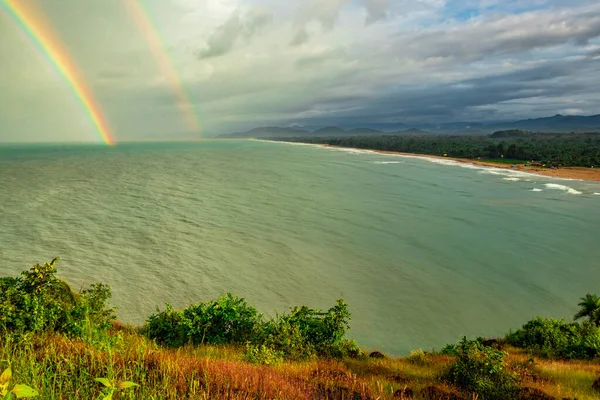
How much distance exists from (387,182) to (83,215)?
209ft

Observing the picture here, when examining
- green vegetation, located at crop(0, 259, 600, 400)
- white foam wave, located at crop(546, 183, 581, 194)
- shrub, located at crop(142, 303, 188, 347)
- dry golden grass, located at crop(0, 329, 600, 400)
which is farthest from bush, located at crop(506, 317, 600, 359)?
white foam wave, located at crop(546, 183, 581, 194)

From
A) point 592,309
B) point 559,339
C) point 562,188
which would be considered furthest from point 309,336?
point 562,188

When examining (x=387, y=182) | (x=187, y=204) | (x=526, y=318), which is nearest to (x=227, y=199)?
(x=187, y=204)

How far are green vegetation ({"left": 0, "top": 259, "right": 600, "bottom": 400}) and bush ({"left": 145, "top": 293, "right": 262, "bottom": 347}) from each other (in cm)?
5

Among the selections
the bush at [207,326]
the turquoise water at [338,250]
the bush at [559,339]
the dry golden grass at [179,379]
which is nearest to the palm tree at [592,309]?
the bush at [559,339]

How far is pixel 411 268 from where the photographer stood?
1267 inches

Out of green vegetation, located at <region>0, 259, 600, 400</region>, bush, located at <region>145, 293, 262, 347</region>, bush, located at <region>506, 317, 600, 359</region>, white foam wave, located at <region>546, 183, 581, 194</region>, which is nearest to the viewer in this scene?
green vegetation, located at <region>0, 259, 600, 400</region>

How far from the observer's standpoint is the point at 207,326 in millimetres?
14664

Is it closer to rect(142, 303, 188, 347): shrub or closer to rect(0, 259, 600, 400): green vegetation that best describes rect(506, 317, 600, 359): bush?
rect(0, 259, 600, 400): green vegetation

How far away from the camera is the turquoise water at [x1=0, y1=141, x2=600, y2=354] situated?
82.3ft

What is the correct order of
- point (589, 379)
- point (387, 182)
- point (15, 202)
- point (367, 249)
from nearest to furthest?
point (589, 379), point (367, 249), point (15, 202), point (387, 182)

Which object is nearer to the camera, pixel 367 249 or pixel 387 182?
pixel 367 249

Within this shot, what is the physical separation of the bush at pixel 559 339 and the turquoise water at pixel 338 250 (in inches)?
183

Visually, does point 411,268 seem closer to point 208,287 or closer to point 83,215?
point 208,287
